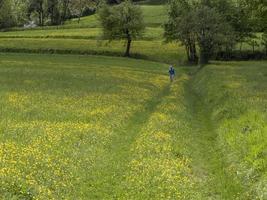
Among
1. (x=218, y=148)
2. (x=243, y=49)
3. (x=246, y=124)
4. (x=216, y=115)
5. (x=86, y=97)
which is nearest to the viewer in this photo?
(x=218, y=148)

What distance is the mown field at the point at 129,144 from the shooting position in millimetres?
18688

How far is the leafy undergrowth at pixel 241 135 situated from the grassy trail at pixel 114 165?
452cm

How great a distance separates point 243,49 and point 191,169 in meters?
95.4

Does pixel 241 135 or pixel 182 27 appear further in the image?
pixel 182 27

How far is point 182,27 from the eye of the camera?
98.8 m

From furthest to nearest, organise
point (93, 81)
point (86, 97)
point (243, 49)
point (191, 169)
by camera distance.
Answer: point (243, 49)
point (93, 81)
point (86, 97)
point (191, 169)

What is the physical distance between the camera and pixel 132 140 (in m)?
27.4

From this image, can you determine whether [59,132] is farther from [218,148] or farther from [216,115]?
[216,115]

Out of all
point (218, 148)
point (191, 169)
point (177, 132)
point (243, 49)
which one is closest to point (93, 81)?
point (177, 132)

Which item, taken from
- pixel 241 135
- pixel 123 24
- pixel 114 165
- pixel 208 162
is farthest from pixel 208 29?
pixel 114 165

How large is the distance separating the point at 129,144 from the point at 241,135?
247 inches

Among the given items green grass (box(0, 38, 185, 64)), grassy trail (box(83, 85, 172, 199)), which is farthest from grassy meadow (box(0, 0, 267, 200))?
green grass (box(0, 38, 185, 64))

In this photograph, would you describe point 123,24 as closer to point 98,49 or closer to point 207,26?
point 98,49

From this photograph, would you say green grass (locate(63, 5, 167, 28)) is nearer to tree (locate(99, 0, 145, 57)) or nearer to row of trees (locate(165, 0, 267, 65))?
tree (locate(99, 0, 145, 57))
